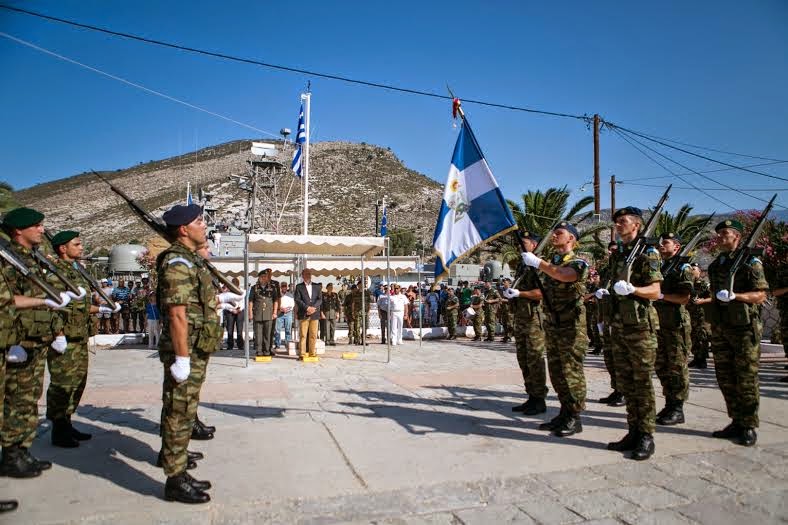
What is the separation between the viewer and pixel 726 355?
16.7ft

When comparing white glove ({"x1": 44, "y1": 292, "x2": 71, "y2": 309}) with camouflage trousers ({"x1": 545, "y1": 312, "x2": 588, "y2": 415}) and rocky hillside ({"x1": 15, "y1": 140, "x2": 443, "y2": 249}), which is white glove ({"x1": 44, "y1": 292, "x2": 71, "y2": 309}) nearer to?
camouflage trousers ({"x1": 545, "y1": 312, "x2": 588, "y2": 415})

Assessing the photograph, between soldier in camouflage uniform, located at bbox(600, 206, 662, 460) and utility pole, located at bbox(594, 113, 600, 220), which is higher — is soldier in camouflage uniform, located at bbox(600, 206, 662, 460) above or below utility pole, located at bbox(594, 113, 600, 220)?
below

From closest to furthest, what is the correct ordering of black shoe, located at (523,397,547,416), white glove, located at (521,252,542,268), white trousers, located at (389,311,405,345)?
white glove, located at (521,252,542,268) → black shoe, located at (523,397,547,416) → white trousers, located at (389,311,405,345)

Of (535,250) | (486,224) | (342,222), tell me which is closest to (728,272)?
(535,250)

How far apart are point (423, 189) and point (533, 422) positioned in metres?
98.4

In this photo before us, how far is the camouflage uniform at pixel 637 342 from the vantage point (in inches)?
177

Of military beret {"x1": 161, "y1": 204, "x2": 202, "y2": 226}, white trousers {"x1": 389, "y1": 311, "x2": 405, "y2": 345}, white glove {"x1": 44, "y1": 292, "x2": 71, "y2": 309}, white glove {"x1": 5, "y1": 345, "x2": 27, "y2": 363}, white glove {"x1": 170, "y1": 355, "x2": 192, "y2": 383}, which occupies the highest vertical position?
military beret {"x1": 161, "y1": 204, "x2": 202, "y2": 226}

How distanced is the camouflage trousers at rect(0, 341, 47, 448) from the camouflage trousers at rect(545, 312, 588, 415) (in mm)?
4829

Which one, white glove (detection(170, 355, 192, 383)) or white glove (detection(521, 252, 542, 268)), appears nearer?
white glove (detection(170, 355, 192, 383))

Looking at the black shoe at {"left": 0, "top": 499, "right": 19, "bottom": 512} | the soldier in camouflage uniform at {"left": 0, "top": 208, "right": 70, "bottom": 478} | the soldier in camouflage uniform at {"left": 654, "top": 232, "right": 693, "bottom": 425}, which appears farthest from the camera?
the soldier in camouflage uniform at {"left": 654, "top": 232, "right": 693, "bottom": 425}

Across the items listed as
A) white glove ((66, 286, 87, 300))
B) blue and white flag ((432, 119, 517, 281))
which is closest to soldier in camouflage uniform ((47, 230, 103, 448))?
white glove ((66, 286, 87, 300))

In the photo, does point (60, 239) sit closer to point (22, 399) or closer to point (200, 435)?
point (22, 399)

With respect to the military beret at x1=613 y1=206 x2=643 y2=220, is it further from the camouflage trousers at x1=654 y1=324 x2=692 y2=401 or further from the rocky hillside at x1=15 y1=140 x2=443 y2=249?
the rocky hillside at x1=15 y1=140 x2=443 y2=249

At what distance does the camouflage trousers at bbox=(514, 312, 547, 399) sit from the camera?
20.0 feet
